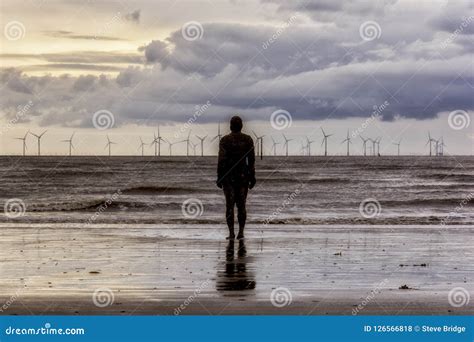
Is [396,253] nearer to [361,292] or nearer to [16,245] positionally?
[361,292]

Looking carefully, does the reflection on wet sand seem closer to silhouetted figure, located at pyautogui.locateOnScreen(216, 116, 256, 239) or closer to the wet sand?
the wet sand

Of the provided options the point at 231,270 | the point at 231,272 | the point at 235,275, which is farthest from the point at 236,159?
the point at 235,275

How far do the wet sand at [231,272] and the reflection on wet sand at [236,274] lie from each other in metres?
0.02

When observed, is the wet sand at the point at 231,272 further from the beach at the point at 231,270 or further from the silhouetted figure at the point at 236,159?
the silhouetted figure at the point at 236,159

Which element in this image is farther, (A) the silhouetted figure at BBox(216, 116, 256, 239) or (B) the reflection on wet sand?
(A) the silhouetted figure at BBox(216, 116, 256, 239)

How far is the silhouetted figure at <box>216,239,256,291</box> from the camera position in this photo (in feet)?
37.2

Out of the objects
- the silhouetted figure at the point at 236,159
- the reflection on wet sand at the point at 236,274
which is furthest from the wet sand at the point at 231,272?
the silhouetted figure at the point at 236,159

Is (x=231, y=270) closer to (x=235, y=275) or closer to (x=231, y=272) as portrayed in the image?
(x=231, y=272)

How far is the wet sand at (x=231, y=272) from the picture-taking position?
32.2 feet

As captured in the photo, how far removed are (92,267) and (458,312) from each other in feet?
20.0

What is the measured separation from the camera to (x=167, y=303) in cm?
991

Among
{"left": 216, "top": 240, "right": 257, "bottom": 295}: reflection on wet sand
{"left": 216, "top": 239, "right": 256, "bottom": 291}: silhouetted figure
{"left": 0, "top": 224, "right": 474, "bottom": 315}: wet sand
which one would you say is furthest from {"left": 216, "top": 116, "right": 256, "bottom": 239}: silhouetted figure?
{"left": 216, "top": 239, "right": 256, "bottom": 291}: silhouetted figure

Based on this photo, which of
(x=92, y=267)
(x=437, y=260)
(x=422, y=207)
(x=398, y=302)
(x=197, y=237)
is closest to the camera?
(x=398, y=302)

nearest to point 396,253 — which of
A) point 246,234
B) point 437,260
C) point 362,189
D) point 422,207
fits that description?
point 437,260
